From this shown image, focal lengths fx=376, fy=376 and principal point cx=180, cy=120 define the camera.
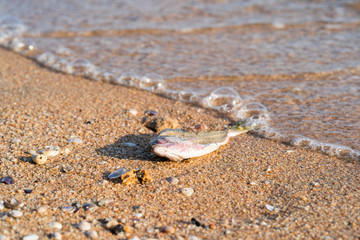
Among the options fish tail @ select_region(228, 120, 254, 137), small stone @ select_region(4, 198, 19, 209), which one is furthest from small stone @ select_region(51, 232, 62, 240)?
fish tail @ select_region(228, 120, 254, 137)

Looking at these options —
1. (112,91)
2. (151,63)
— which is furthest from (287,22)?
(112,91)

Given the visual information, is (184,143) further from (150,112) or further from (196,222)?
(150,112)

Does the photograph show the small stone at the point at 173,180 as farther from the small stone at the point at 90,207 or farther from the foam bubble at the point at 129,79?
the foam bubble at the point at 129,79

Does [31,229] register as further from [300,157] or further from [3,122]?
[300,157]

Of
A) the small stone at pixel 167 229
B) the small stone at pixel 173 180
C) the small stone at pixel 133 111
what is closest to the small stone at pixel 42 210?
the small stone at pixel 167 229

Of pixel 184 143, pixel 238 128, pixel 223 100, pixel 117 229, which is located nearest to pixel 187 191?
pixel 184 143

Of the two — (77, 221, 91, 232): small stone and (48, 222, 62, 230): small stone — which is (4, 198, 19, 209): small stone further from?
(77, 221, 91, 232): small stone
